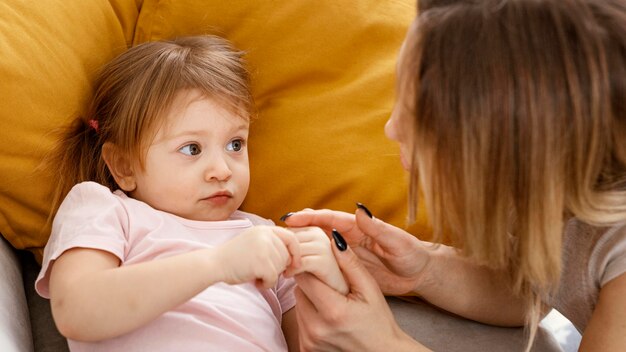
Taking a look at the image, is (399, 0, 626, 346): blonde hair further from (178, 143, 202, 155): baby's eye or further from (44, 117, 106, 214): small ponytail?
(44, 117, 106, 214): small ponytail

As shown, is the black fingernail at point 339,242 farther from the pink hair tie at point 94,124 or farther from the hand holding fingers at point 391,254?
the pink hair tie at point 94,124

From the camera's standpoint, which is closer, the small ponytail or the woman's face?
the woman's face

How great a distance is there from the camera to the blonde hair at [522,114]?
3.25ft

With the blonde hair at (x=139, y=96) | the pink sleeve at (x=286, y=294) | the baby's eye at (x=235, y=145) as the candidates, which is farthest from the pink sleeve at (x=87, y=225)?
the pink sleeve at (x=286, y=294)

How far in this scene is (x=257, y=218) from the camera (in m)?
1.52

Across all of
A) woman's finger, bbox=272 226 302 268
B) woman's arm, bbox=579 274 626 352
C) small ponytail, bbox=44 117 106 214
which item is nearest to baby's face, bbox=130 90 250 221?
small ponytail, bbox=44 117 106 214

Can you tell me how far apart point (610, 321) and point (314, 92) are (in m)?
0.74

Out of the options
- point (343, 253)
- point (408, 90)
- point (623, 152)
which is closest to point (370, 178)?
point (343, 253)

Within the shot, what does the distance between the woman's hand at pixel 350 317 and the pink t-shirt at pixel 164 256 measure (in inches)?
4.1

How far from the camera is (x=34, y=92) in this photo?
4.66 feet

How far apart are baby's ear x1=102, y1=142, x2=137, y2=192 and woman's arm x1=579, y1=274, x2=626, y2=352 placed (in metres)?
0.80

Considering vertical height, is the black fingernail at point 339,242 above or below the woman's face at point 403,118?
below

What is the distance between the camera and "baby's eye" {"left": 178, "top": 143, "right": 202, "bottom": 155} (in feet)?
4.47

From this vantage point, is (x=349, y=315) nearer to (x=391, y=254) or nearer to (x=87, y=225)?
(x=391, y=254)
